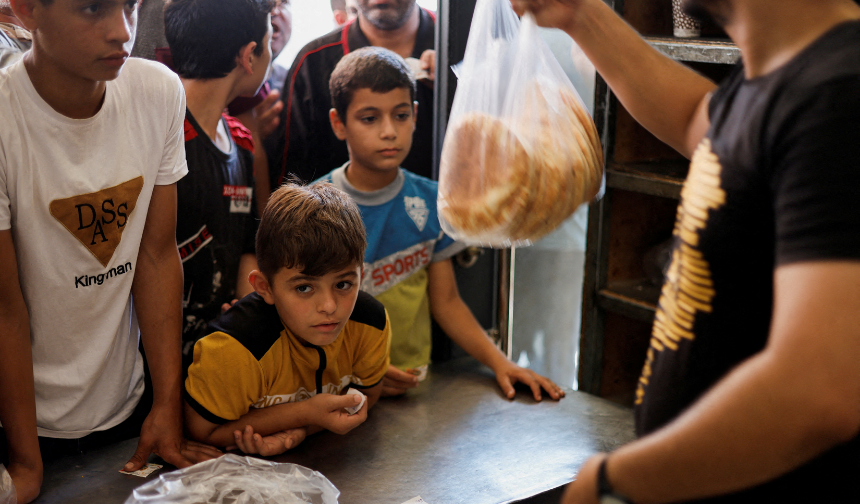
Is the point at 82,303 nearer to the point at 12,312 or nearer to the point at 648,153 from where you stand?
the point at 12,312

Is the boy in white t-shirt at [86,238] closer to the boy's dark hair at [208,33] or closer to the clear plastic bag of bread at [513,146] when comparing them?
the boy's dark hair at [208,33]

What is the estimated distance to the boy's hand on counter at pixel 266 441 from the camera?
1306mm

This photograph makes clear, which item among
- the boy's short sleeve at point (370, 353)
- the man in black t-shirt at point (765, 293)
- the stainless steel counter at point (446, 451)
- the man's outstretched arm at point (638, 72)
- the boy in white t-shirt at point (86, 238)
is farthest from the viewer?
the boy's short sleeve at point (370, 353)

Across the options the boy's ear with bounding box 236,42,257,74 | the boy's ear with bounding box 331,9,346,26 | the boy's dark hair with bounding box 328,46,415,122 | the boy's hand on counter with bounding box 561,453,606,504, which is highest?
the boy's ear with bounding box 331,9,346,26

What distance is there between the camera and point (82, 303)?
123 cm

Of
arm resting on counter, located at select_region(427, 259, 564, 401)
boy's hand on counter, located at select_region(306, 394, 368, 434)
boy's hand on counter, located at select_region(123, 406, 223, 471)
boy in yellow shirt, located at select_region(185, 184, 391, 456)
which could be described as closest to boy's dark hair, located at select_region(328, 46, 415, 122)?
boy in yellow shirt, located at select_region(185, 184, 391, 456)

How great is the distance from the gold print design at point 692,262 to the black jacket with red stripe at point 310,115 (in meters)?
1.25

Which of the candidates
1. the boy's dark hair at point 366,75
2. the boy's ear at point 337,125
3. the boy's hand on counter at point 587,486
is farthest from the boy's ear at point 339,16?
the boy's hand on counter at point 587,486

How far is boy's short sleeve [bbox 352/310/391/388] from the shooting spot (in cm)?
146

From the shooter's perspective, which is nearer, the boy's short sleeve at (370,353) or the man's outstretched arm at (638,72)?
the man's outstretched arm at (638,72)

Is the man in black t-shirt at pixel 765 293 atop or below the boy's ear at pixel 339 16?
below

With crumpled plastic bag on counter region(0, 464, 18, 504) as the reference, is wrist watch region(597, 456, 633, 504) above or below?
above

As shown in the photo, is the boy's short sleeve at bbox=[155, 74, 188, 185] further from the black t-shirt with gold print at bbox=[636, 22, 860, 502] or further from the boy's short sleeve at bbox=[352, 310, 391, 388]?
the black t-shirt with gold print at bbox=[636, 22, 860, 502]

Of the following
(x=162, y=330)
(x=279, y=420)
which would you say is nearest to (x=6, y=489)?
(x=162, y=330)
